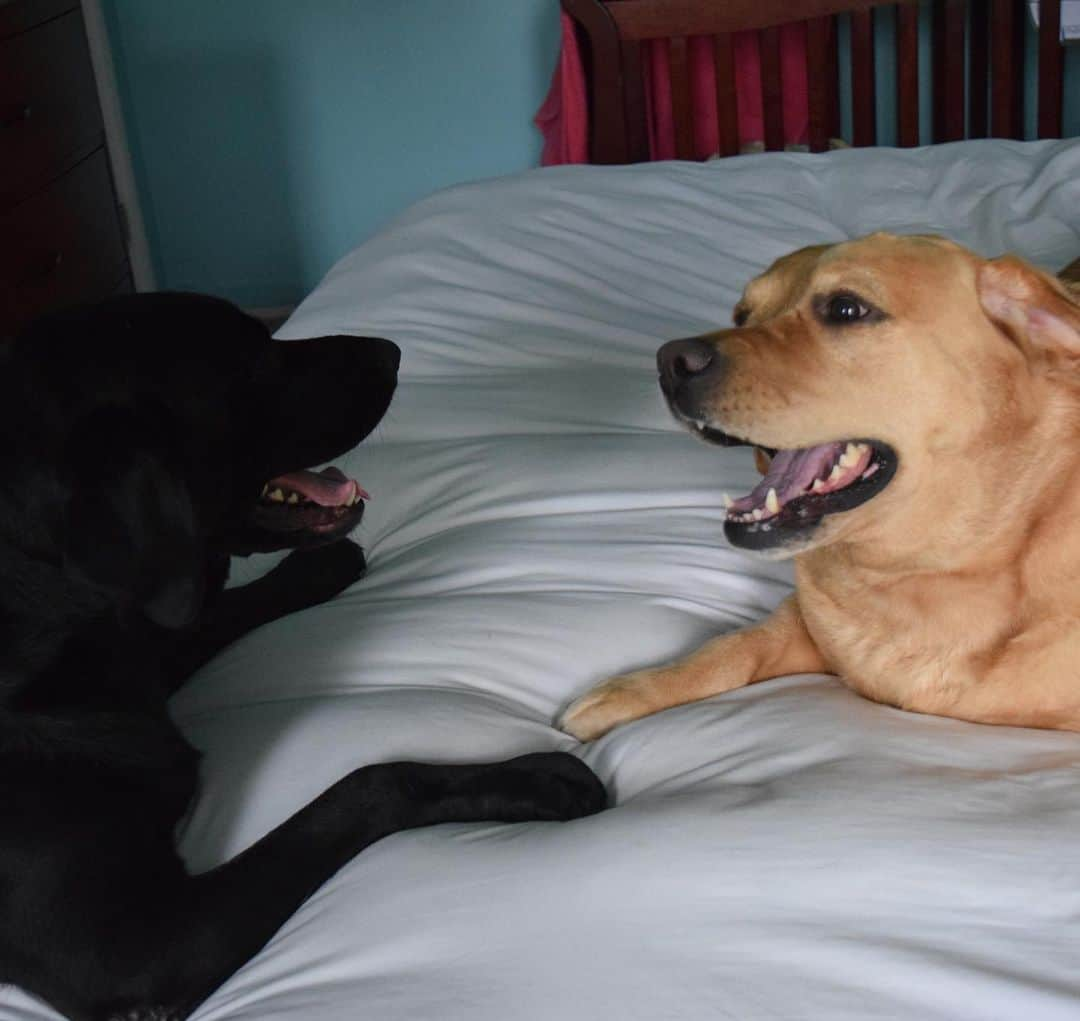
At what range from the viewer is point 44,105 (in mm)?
3209

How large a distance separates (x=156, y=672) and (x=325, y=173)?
2.93m

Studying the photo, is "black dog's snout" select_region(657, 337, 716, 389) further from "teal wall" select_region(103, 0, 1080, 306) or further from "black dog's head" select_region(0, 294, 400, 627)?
"teal wall" select_region(103, 0, 1080, 306)

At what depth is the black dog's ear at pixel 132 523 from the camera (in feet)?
3.68

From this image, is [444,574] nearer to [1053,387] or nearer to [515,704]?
[515,704]

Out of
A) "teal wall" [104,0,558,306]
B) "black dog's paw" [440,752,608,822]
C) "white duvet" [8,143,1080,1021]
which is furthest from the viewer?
"teal wall" [104,0,558,306]

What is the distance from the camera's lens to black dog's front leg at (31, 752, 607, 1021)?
3.44 feet

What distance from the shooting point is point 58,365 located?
4.00 ft

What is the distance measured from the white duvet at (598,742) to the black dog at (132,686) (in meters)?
0.05

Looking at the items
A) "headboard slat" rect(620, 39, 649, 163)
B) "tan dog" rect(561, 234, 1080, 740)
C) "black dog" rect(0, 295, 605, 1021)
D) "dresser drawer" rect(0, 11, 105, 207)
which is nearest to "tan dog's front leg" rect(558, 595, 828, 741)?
"tan dog" rect(561, 234, 1080, 740)

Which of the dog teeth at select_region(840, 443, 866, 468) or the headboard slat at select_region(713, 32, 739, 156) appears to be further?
the headboard slat at select_region(713, 32, 739, 156)

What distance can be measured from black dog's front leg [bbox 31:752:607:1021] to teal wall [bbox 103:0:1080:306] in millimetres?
2920

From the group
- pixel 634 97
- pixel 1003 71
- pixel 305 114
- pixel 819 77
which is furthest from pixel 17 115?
pixel 1003 71

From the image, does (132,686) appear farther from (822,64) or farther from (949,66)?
(949,66)

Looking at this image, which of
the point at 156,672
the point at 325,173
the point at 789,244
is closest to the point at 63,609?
the point at 156,672
